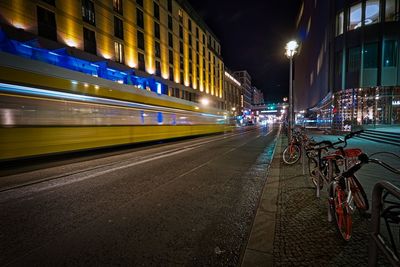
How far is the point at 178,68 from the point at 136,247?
37941mm

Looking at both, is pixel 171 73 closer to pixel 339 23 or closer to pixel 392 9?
pixel 339 23

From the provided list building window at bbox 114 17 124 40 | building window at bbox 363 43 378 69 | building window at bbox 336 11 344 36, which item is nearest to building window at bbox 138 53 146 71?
building window at bbox 114 17 124 40

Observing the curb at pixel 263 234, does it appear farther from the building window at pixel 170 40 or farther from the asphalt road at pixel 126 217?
the building window at pixel 170 40

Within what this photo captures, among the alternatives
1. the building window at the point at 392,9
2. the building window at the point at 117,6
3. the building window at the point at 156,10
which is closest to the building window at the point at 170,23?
the building window at the point at 156,10

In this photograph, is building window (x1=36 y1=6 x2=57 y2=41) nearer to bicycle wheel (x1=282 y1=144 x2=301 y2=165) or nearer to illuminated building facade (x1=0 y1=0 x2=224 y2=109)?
illuminated building facade (x1=0 y1=0 x2=224 y2=109)

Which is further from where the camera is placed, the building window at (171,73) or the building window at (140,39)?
the building window at (171,73)

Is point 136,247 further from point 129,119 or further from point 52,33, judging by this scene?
point 52,33

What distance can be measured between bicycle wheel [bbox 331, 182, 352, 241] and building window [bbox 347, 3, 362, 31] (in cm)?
2760

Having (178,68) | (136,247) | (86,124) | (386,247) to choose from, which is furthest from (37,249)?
(178,68)

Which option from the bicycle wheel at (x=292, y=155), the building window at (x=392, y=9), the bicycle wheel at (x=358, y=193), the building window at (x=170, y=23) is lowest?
the bicycle wheel at (x=292, y=155)

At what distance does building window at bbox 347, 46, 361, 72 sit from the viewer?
22.2m

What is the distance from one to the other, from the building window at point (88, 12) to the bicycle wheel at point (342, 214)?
86.0 feet

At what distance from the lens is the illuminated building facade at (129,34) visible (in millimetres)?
17141

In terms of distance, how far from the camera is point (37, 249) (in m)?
2.77
